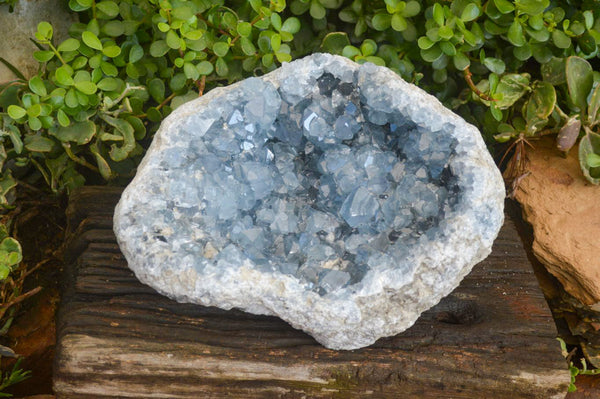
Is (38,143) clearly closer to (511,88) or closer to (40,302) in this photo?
(40,302)

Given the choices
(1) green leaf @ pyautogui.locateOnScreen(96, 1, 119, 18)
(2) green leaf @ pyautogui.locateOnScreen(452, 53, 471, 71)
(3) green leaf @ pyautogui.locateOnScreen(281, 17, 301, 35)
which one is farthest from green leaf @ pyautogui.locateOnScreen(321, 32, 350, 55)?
(1) green leaf @ pyautogui.locateOnScreen(96, 1, 119, 18)

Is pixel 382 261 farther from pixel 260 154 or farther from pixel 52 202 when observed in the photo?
pixel 52 202

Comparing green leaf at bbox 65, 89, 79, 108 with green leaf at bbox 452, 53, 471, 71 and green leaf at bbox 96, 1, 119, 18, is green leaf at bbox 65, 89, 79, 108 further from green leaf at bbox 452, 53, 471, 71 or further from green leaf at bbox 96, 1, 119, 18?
green leaf at bbox 452, 53, 471, 71

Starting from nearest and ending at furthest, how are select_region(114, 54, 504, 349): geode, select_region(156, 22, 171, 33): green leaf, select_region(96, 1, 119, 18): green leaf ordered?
select_region(114, 54, 504, 349): geode < select_region(156, 22, 171, 33): green leaf < select_region(96, 1, 119, 18): green leaf

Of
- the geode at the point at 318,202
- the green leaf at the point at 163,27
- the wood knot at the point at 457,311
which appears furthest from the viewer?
the green leaf at the point at 163,27

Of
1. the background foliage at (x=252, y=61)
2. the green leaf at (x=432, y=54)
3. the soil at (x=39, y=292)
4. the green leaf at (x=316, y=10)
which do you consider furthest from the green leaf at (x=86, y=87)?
the green leaf at (x=432, y=54)

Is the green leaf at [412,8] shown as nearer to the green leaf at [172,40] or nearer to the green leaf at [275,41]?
the green leaf at [275,41]

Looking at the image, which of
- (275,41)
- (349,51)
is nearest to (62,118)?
(275,41)
